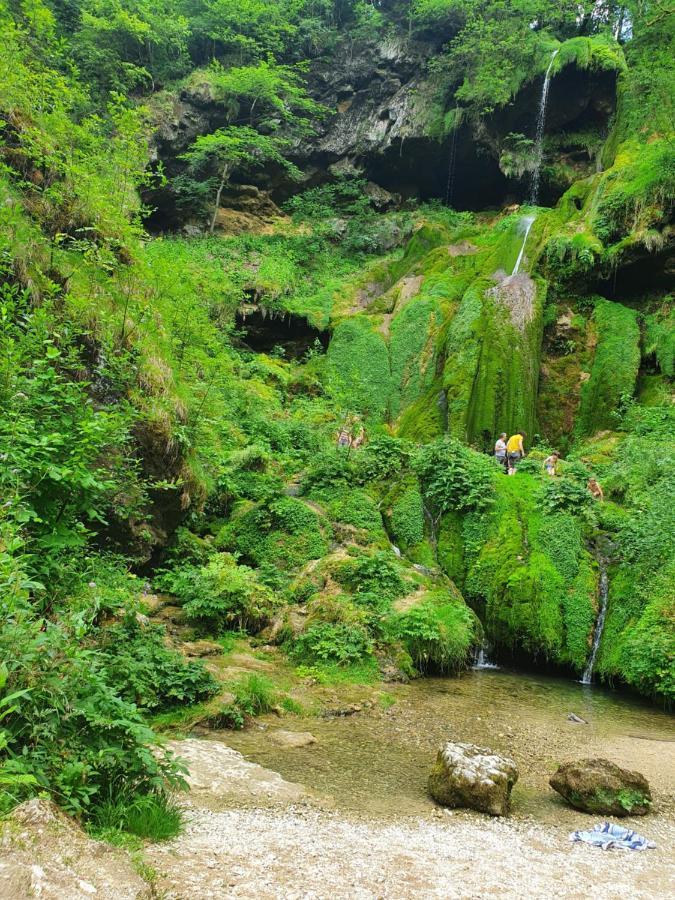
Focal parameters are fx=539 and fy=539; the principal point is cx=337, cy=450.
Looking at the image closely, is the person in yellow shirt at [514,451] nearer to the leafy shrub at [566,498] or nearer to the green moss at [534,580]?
the green moss at [534,580]

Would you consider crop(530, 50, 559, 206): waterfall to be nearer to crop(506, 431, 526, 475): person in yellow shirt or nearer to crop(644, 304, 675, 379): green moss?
crop(644, 304, 675, 379): green moss

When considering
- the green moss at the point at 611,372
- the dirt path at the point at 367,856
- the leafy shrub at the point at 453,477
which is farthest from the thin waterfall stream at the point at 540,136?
the dirt path at the point at 367,856

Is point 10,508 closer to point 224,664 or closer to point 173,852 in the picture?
point 173,852

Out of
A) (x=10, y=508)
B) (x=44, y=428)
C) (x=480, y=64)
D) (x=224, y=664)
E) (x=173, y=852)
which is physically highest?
(x=480, y=64)

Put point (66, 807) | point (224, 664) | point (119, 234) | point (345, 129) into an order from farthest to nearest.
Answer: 1. point (345, 129)
2. point (119, 234)
3. point (224, 664)
4. point (66, 807)

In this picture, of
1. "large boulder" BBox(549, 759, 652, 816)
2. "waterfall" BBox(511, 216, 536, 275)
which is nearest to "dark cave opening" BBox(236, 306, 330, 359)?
"waterfall" BBox(511, 216, 536, 275)

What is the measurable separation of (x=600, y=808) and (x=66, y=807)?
4428 mm

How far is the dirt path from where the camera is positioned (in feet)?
10.4

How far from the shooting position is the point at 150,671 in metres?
6.07

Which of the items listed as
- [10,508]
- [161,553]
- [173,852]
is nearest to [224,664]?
[161,553]

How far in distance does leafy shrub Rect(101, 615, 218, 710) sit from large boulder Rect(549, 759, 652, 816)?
3.98 metres

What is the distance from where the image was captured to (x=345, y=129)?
34625 millimetres

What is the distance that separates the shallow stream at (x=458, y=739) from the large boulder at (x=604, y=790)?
0.53 ft

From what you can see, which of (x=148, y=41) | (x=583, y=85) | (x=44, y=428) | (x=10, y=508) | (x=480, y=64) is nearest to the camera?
(x=10, y=508)
